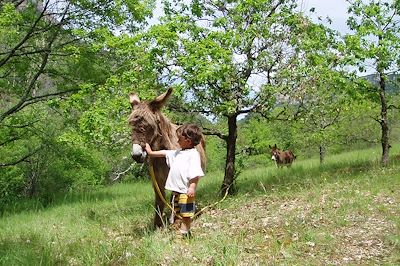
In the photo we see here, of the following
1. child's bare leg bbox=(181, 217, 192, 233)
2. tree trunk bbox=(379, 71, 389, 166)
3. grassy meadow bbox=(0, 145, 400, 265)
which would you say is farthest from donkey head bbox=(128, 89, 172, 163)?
tree trunk bbox=(379, 71, 389, 166)

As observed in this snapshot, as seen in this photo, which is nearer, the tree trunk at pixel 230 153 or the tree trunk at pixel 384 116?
the tree trunk at pixel 230 153

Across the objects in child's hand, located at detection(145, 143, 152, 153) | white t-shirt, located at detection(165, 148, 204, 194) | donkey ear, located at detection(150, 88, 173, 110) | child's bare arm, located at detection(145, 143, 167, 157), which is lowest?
white t-shirt, located at detection(165, 148, 204, 194)

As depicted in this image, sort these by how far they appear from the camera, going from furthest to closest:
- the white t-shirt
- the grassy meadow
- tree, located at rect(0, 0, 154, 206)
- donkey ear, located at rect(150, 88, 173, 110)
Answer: tree, located at rect(0, 0, 154, 206) → donkey ear, located at rect(150, 88, 173, 110) → the white t-shirt → the grassy meadow

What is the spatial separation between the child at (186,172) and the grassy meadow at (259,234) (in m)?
0.41

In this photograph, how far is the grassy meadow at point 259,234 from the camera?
5.52 meters

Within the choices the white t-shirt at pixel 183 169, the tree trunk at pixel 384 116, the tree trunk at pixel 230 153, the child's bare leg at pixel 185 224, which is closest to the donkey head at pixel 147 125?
the white t-shirt at pixel 183 169

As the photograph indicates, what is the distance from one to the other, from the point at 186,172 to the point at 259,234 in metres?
1.44

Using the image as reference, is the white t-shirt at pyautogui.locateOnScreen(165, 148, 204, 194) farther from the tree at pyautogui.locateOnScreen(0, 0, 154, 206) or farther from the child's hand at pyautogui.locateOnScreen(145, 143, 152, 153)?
the tree at pyautogui.locateOnScreen(0, 0, 154, 206)

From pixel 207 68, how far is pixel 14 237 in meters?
5.52

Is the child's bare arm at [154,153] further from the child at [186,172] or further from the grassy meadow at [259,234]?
the grassy meadow at [259,234]

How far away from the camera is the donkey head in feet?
23.6

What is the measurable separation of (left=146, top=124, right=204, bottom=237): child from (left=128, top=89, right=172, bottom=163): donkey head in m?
0.63

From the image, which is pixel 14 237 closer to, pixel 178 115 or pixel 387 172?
pixel 178 115

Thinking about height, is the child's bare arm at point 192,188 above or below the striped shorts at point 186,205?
above
